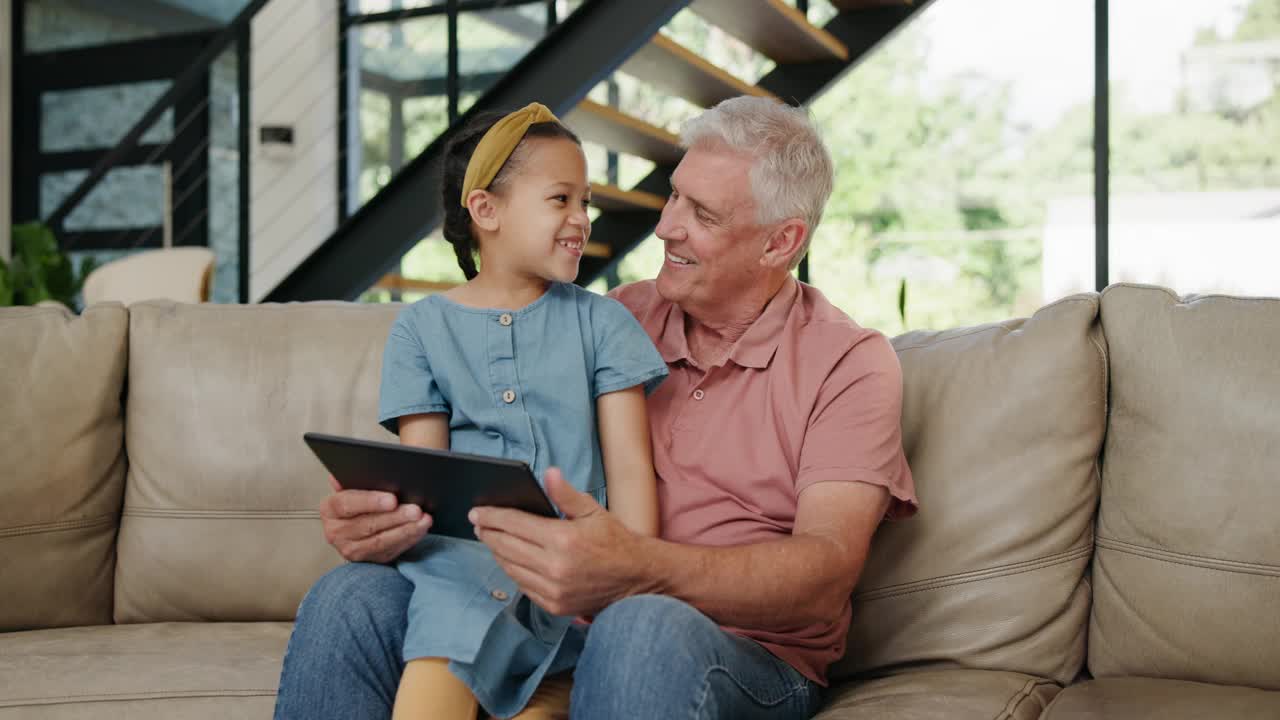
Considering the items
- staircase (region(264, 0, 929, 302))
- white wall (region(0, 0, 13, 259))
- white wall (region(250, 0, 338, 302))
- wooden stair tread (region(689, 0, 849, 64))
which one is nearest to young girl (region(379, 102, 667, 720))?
staircase (region(264, 0, 929, 302))

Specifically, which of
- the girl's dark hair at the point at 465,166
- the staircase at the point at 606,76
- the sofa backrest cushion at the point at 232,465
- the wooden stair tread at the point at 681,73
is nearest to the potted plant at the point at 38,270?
the staircase at the point at 606,76

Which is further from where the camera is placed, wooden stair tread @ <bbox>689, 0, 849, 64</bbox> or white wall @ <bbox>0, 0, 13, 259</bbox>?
white wall @ <bbox>0, 0, 13, 259</bbox>

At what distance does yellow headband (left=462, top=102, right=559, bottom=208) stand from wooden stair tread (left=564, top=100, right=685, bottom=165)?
1671mm

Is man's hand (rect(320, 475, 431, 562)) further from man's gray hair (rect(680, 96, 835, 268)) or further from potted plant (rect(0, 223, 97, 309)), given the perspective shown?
potted plant (rect(0, 223, 97, 309))

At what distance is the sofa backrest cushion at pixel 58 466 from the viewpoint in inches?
71.7

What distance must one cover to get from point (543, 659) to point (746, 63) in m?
4.57

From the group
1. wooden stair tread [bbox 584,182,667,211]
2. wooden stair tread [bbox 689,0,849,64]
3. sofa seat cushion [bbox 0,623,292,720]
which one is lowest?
sofa seat cushion [bbox 0,623,292,720]

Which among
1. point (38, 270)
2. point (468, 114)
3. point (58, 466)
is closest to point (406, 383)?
point (58, 466)

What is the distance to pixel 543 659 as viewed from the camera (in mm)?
1343

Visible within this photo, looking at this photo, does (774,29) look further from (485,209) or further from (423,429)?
(423,429)

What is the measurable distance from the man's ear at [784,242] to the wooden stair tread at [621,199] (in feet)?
5.62

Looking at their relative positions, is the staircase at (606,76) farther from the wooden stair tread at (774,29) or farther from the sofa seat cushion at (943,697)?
the sofa seat cushion at (943,697)

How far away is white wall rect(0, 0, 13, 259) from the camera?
5824mm

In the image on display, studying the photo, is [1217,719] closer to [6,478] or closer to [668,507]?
[668,507]
